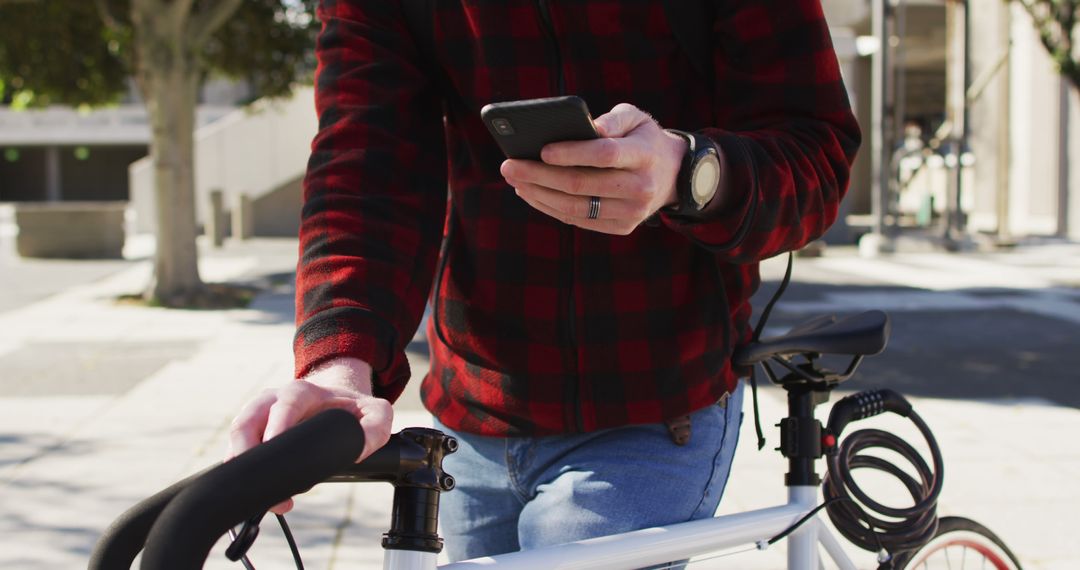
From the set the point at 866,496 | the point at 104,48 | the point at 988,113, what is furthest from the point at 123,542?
the point at 988,113

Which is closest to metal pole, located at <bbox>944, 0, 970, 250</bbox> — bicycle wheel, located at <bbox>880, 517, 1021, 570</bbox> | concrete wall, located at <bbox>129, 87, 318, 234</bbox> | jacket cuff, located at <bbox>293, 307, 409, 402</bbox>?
concrete wall, located at <bbox>129, 87, 318, 234</bbox>

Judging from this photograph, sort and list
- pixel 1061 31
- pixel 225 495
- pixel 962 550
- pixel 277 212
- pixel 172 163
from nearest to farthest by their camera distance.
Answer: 1. pixel 225 495
2. pixel 962 550
3. pixel 172 163
4. pixel 1061 31
5. pixel 277 212

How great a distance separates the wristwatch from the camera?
122 cm

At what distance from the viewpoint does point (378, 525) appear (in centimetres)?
459

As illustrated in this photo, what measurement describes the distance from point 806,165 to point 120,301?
38.9 ft

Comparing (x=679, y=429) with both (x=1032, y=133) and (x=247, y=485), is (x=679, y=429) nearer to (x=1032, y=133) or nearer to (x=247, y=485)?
(x=247, y=485)

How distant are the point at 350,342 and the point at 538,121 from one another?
50 cm

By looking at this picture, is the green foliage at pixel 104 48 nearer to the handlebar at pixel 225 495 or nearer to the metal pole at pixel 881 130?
the metal pole at pixel 881 130

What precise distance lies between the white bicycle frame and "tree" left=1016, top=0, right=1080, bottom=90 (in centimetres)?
1398

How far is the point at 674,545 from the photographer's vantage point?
1588mm

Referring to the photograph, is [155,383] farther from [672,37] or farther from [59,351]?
[672,37]

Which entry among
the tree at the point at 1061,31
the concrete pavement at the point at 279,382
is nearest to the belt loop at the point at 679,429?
the concrete pavement at the point at 279,382

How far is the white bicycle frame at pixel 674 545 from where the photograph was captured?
1.41 m

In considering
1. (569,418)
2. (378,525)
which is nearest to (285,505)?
(569,418)
